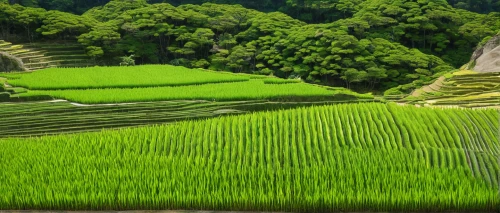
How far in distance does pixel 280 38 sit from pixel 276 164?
17.5 meters

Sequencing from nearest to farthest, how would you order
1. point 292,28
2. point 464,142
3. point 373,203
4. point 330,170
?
point 373,203
point 330,170
point 464,142
point 292,28

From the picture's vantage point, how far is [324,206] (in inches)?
228

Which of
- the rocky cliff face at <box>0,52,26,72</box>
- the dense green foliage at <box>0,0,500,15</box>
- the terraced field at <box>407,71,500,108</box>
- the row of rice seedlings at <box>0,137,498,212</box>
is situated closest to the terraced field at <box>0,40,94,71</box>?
the rocky cliff face at <box>0,52,26,72</box>

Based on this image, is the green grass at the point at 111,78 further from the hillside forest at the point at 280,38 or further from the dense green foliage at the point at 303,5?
the dense green foliage at the point at 303,5

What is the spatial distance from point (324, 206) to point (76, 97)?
→ 7.36 meters

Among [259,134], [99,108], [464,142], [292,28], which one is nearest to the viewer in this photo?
[464,142]

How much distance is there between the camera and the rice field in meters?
5.86

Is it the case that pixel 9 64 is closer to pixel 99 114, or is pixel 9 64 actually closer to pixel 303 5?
pixel 99 114

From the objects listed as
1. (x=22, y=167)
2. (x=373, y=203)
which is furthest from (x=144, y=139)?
(x=373, y=203)

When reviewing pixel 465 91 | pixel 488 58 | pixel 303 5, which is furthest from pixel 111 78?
pixel 303 5

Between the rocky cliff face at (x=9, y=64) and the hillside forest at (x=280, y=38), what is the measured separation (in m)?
3.65

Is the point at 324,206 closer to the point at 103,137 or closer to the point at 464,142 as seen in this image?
the point at 464,142

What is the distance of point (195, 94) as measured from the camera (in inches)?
441

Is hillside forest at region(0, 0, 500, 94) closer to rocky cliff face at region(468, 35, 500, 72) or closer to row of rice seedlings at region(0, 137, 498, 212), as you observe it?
rocky cliff face at region(468, 35, 500, 72)
